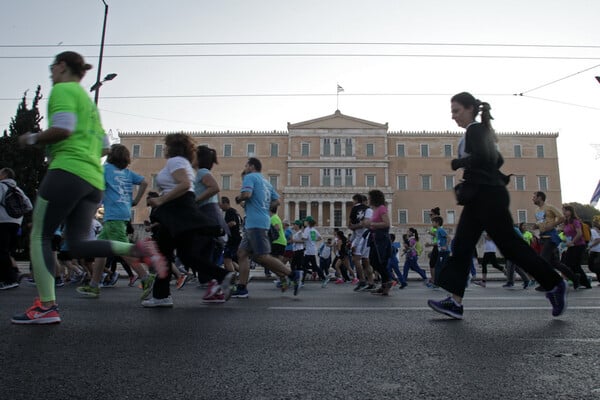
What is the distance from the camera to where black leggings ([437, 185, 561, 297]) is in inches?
Result: 149

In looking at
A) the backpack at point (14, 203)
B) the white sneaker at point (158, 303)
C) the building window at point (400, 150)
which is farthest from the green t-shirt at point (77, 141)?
the building window at point (400, 150)

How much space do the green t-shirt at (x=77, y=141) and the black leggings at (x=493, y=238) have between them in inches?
111

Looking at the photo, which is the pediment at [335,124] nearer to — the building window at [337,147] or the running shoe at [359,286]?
the building window at [337,147]

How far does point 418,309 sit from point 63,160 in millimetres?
3243

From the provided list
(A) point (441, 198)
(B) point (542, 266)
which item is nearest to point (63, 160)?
(B) point (542, 266)

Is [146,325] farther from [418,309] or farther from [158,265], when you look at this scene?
[418,309]

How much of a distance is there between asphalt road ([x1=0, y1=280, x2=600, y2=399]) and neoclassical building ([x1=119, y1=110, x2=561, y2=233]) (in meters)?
56.4

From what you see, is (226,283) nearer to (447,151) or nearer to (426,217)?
(426,217)

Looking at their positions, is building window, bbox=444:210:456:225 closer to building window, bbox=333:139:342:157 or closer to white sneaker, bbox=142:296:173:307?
building window, bbox=333:139:342:157

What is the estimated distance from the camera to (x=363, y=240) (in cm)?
923

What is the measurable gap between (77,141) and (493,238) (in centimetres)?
318

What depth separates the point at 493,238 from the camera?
3838 mm

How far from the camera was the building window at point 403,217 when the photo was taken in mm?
60281

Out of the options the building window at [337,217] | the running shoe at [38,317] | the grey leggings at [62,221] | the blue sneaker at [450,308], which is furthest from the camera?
the building window at [337,217]
